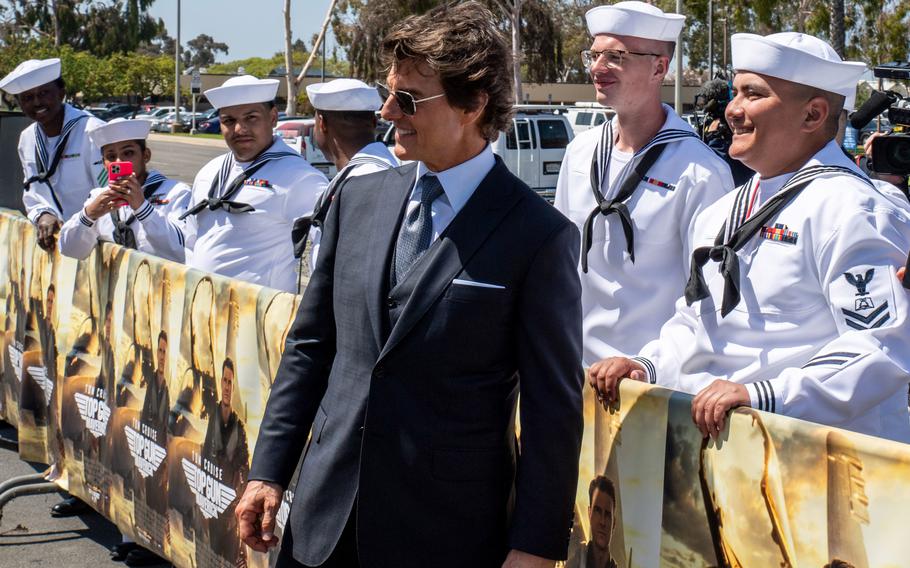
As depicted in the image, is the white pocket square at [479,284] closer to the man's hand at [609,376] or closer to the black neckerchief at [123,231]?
the man's hand at [609,376]

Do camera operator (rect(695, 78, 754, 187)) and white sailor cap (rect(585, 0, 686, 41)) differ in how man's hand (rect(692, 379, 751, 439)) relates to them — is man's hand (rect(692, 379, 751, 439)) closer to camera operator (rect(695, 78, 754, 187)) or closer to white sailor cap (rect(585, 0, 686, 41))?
white sailor cap (rect(585, 0, 686, 41))

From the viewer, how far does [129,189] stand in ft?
18.4

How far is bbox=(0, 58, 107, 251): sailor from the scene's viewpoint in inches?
285

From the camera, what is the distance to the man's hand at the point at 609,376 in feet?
9.30

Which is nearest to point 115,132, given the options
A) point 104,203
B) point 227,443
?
point 104,203


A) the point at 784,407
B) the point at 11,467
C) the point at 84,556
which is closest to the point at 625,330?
the point at 784,407

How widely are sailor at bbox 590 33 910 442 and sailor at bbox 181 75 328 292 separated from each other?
2.60m

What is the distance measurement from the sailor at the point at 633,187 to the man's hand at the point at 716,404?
124cm

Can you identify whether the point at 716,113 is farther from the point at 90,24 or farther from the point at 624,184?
the point at 90,24

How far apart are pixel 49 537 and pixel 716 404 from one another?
13.4 ft

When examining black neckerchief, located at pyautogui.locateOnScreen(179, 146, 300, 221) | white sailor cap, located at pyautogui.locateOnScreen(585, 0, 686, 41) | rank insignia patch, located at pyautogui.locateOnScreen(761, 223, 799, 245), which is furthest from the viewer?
black neckerchief, located at pyautogui.locateOnScreen(179, 146, 300, 221)

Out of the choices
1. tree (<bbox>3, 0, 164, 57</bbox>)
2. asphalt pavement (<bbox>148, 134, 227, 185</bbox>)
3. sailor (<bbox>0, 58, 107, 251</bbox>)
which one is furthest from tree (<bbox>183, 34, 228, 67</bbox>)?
sailor (<bbox>0, 58, 107, 251</bbox>)

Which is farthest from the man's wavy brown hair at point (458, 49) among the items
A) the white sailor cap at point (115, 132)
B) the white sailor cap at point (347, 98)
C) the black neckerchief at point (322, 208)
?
the white sailor cap at point (115, 132)

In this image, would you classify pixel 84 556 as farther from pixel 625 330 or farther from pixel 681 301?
pixel 681 301
